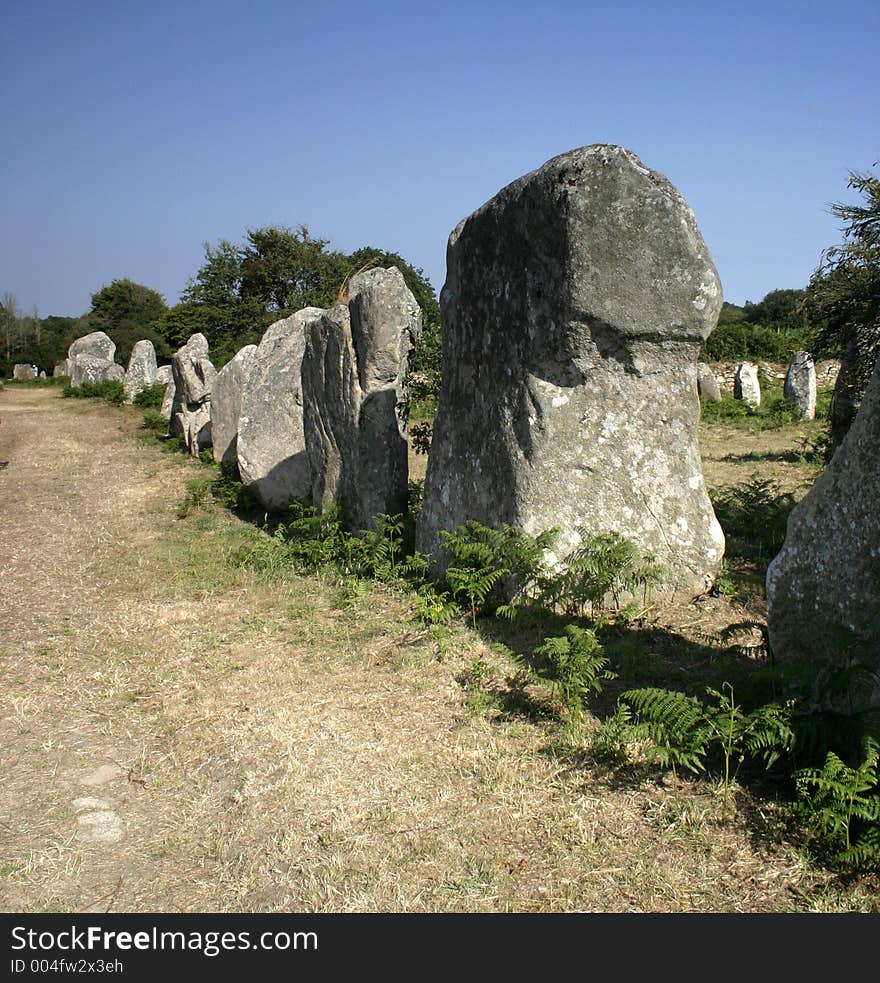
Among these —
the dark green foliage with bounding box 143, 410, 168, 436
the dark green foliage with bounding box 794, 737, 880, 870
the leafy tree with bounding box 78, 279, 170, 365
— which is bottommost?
the dark green foliage with bounding box 794, 737, 880, 870

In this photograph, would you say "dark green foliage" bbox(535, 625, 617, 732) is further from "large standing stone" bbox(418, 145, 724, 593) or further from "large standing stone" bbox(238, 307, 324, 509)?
"large standing stone" bbox(238, 307, 324, 509)

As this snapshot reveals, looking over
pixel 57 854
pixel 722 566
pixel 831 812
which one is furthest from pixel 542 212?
pixel 57 854

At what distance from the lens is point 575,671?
489cm

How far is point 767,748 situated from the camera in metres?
4.00

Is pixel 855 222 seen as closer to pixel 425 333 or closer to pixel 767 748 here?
pixel 425 333

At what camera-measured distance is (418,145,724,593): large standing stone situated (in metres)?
5.95

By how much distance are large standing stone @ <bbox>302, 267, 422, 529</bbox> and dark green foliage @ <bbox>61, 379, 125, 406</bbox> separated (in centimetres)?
1766

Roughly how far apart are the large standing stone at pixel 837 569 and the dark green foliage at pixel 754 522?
3471mm

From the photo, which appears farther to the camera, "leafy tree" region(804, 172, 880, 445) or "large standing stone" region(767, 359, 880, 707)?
"leafy tree" region(804, 172, 880, 445)

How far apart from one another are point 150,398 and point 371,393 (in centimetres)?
1679

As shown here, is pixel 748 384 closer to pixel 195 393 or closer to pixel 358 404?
pixel 195 393

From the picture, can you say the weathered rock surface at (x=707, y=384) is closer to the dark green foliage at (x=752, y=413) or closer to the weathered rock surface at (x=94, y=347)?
the dark green foliage at (x=752, y=413)

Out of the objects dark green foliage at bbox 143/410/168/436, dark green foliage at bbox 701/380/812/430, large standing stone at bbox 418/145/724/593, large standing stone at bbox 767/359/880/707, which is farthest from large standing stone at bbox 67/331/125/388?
large standing stone at bbox 767/359/880/707

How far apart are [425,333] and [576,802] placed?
6115 millimetres
